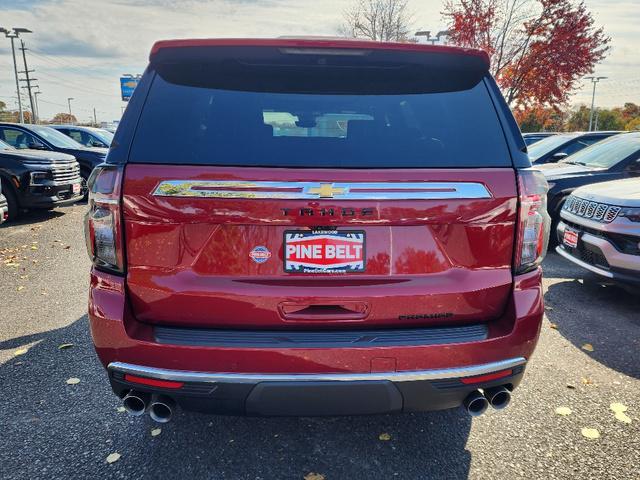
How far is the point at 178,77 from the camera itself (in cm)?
207

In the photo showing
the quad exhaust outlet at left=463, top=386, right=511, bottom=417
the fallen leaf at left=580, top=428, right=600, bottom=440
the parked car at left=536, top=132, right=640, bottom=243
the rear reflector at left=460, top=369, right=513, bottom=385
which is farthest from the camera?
the parked car at left=536, top=132, right=640, bottom=243

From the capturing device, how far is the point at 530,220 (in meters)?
2.02

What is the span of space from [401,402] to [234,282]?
849mm

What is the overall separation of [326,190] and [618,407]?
8.09 feet

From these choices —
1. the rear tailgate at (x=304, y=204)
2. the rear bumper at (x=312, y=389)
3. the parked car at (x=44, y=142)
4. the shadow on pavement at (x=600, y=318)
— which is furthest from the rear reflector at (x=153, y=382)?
the parked car at (x=44, y=142)

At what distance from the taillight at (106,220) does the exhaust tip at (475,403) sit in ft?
5.20

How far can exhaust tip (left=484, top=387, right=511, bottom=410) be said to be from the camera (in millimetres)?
2061

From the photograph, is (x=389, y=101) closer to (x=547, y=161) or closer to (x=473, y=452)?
(x=473, y=452)

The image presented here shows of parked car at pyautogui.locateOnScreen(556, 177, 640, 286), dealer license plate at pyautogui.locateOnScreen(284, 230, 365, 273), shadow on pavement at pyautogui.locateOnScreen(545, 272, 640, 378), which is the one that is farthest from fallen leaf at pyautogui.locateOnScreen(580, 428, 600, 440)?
parked car at pyautogui.locateOnScreen(556, 177, 640, 286)

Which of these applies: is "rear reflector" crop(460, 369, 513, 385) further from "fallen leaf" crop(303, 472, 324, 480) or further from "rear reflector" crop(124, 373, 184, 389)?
"rear reflector" crop(124, 373, 184, 389)

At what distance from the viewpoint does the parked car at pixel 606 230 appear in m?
4.32

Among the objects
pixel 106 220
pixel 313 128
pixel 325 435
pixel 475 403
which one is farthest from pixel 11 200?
pixel 475 403

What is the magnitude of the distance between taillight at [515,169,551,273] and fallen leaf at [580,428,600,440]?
124 centimetres

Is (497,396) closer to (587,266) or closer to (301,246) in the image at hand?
(301,246)
